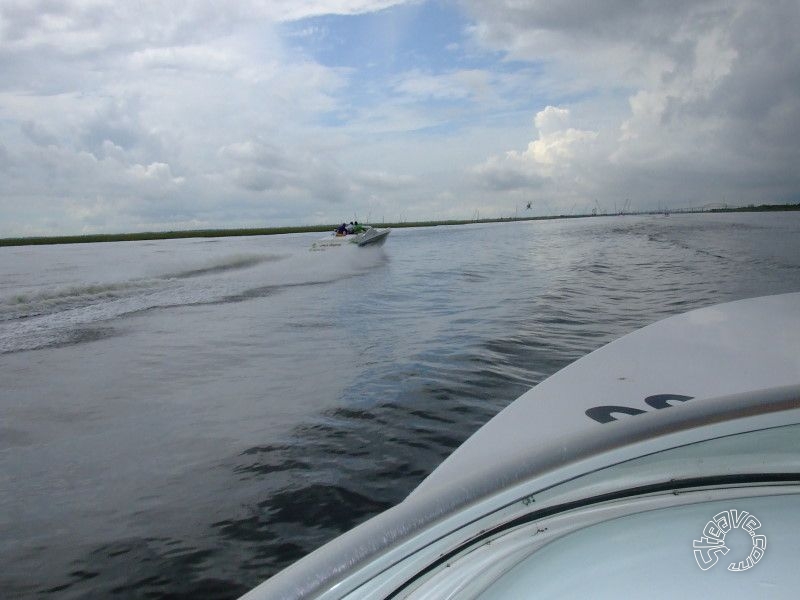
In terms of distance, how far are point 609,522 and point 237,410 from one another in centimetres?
435

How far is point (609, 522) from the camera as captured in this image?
1.18 metres

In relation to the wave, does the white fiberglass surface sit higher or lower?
higher

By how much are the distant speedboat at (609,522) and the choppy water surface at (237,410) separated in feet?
6.44

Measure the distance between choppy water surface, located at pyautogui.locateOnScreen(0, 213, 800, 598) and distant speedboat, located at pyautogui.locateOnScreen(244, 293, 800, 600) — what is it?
1.96 meters

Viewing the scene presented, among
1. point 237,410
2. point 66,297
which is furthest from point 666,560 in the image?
point 66,297

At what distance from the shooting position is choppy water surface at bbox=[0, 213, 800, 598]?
9.92 ft

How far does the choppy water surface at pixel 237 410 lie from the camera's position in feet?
9.92

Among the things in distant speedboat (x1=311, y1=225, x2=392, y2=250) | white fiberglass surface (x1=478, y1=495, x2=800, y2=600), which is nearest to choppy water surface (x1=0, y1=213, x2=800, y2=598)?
white fiberglass surface (x1=478, y1=495, x2=800, y2=600)

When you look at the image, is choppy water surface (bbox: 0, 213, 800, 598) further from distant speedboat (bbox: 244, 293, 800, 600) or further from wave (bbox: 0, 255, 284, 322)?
distant speedboat (bbox: 244, 293, 800, 600)

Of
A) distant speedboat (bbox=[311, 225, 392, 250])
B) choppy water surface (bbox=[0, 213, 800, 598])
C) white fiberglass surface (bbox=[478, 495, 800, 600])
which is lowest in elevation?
choppy water surface (bbox=[0, 213, 800, 598])

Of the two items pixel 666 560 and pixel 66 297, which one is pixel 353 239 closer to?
pixel 66 297

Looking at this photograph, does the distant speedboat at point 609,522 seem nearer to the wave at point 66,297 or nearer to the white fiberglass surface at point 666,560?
the white fiberglass surface at point 666,560

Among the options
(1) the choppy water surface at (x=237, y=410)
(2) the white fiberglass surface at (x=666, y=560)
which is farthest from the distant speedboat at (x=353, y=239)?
(2) the white fiberglass surface at (x=666, y=560)

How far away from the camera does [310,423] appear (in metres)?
4.67
